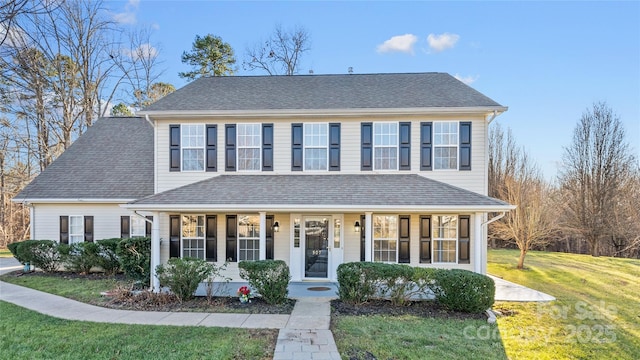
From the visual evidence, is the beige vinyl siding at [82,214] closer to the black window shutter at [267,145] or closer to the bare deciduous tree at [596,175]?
the black window shutter at [267,145]

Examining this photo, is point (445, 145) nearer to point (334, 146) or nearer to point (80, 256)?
point (334, 146)

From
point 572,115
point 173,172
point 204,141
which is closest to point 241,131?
point 204,141

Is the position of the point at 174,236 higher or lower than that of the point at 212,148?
lower

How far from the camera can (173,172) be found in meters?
11.1

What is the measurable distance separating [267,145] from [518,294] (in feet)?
28.9

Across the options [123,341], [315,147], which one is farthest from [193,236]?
[123,341]

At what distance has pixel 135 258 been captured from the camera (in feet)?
32.0

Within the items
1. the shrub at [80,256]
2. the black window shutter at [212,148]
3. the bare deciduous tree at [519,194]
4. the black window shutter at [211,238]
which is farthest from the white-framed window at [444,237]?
the shrub at [80,256]

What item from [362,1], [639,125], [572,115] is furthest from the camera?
[572,115]

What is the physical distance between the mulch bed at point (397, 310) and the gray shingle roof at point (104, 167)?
8.78 metres

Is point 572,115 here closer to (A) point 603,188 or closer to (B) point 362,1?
(A) point 603,188

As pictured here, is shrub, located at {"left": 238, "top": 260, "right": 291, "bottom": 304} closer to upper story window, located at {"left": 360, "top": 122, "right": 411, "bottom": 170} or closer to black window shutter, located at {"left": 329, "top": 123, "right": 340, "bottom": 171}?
black window shutter, located at {"left": 329, "top": 123, "right": 340, "bottom": 171}

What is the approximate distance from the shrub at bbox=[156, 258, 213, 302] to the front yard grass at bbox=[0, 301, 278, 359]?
1713 millimetres

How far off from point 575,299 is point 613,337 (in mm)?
2861
